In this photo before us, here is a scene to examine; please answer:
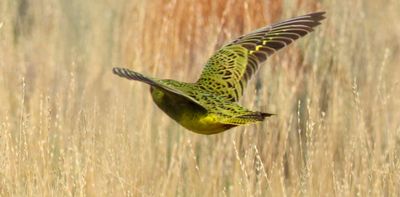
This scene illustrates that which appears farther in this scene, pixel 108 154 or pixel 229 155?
pixel 229 155

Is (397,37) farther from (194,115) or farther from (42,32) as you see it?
(194,115)

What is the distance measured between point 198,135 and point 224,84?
2017 millimetres

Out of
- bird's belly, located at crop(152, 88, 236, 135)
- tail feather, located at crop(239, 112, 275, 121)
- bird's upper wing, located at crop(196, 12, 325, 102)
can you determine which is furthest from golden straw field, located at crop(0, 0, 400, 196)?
tail feather, located at crop(239, 112, 275, 121)

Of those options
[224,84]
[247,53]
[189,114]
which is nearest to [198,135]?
[247,53]

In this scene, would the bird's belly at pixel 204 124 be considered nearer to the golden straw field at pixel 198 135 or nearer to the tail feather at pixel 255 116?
the tail feather at pixel 255 116

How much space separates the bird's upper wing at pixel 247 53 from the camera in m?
4.67

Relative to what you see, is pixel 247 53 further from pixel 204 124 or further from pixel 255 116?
pixel 255 116

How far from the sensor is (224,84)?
463cm

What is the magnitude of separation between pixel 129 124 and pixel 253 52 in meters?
1.72

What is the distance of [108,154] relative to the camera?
5.39 meters

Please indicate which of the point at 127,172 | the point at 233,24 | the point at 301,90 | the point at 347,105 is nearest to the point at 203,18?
the point at 233,24

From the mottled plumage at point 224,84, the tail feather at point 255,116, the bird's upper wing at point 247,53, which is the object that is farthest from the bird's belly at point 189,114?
the bird's upper wing at point 247,53

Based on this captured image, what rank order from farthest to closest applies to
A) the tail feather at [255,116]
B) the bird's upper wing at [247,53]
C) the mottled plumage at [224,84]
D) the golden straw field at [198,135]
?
the golden straw field at [198,135]
the bird's upper wing at [247,53]
the mottled plumage at [224,84]
the tail feather at [255,116]

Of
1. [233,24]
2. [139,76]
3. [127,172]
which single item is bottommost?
[127,172]
